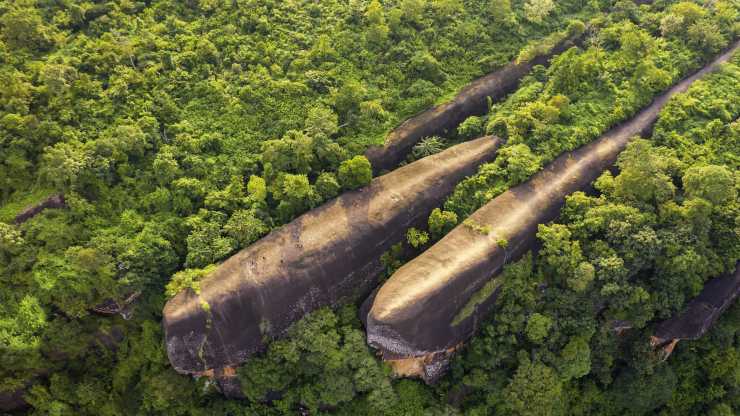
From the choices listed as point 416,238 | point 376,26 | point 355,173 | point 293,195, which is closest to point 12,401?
point 293,195

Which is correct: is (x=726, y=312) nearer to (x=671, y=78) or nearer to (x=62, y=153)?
(x=671, y=78)

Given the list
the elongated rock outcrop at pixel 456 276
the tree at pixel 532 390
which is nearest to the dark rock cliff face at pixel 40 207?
the elongated rock outcrop at pixel 456 276

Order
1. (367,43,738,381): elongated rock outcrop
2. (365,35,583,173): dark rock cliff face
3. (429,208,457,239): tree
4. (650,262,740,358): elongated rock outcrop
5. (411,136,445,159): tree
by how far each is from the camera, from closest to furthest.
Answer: (367,43,738,381): elongated rock outcrop < (650,262,740,358): elongated rock outcrop < (429,208,457,239): tree < (365,35,583,173): dark rock cliff face < (411,136,445,159): tree

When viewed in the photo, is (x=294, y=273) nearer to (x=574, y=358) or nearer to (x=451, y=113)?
(x=574, y=358)

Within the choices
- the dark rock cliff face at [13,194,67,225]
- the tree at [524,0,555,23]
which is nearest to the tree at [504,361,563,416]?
the dark rock cliff face at [13,194,67,225]

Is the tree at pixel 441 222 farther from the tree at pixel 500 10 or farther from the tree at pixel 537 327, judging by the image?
the tree at pixel 500 10

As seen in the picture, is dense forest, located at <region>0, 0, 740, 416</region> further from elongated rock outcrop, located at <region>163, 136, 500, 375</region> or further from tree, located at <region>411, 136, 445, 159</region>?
elongated rock outcrop, located at <region>163, 136, 500, 375</region>

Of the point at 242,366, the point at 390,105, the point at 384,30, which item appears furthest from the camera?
the point at 384,30

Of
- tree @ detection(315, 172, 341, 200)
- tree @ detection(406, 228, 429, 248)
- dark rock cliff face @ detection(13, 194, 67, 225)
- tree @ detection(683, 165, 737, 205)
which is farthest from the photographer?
tree @ detection(315, 172, 341, 200)

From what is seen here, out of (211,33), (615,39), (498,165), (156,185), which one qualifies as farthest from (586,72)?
(156,185)
